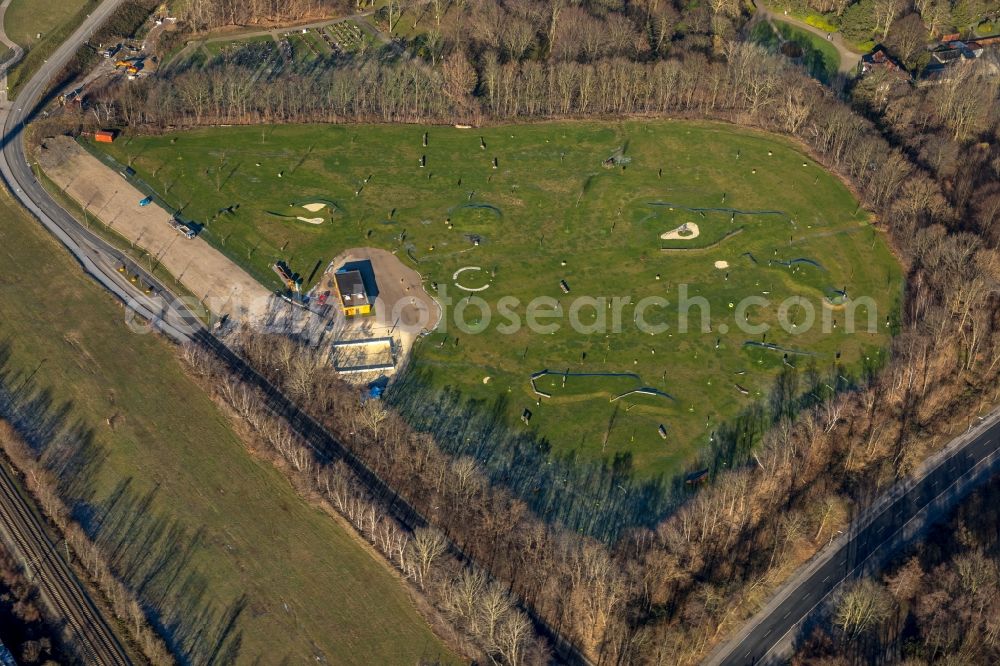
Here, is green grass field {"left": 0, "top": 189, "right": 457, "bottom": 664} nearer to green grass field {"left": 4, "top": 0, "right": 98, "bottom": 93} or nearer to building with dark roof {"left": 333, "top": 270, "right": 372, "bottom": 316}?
building with dark roof {"left": 333, "top": 270, "right": 372, "bottom": 316}

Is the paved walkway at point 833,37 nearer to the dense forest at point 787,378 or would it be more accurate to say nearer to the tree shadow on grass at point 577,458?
the dense forest at point 787,378

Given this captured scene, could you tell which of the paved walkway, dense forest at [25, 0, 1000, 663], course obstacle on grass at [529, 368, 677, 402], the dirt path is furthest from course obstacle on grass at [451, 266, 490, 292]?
the paved walkway

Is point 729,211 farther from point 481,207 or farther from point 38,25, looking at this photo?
point 38,25

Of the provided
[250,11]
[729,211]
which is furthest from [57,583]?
[250,11]

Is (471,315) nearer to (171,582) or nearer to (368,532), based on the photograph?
(368,532)

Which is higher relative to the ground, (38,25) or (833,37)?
(833,37)

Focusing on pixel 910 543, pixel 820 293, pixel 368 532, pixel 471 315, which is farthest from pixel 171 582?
pixel 820 293
